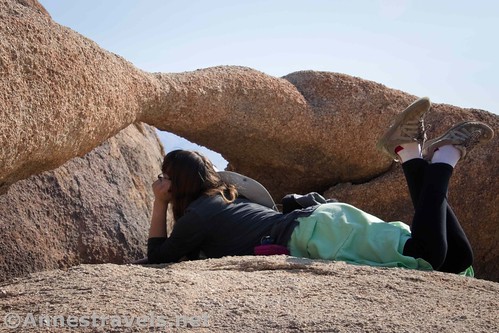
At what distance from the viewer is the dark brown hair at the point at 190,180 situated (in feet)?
13.8

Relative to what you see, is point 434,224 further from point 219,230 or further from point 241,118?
point 241,118

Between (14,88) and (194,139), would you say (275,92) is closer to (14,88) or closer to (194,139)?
(194,139)

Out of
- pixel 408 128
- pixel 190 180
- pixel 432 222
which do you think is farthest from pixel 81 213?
pixel 432 222

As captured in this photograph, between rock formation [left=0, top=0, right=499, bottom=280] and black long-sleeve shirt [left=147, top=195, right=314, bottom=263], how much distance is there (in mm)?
639

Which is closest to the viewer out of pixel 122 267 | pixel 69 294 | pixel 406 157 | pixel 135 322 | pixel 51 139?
pixel 135 322

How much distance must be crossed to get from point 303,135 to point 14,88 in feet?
8.77

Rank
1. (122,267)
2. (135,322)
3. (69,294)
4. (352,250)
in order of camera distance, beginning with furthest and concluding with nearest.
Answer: (352,250)
(122,267)
(69,294)
(135,322)

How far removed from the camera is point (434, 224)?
3.76 meters

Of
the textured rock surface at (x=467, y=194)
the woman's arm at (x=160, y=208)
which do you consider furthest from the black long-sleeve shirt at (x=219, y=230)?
the textured rock surface at (x=467, y=194)

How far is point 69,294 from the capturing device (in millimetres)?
2738

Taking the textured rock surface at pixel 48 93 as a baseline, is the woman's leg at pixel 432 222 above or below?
below

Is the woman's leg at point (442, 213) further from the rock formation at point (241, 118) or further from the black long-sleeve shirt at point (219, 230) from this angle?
the rock formation at point (241, 118)

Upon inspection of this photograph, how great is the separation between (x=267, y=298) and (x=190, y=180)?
1543mm

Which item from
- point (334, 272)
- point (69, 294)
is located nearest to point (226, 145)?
point (334, 272)
